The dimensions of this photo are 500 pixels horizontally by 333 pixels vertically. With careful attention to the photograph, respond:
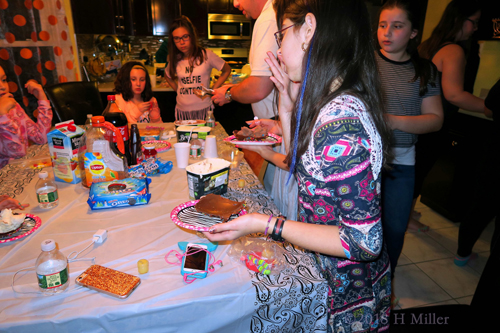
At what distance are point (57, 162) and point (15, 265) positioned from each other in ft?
2.19

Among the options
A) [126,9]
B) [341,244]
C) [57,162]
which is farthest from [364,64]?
[126,9]

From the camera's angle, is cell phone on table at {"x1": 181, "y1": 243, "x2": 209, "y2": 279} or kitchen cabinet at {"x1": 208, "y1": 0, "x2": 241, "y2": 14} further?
kitchen cabinet at {"x1": 208, "y1": 0, "x2": 241, "y2": 14}

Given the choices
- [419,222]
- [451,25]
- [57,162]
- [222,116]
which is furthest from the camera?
[222,116]

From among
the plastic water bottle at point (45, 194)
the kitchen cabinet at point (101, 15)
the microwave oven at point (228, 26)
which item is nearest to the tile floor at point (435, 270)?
the plastic water bottle at point (45, 194)

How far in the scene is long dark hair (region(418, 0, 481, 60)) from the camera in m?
1.95

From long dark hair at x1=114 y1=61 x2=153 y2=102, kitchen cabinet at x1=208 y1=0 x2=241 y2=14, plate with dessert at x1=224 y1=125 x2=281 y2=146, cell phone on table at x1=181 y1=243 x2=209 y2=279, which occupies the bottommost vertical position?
cell phone on table at x1=181 y1=243 x2=209 y2=279

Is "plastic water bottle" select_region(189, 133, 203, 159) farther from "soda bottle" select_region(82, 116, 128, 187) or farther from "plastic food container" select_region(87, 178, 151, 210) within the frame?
"plastic food container" select_region(87, 178, 151, 210)

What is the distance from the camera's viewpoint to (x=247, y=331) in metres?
0.80

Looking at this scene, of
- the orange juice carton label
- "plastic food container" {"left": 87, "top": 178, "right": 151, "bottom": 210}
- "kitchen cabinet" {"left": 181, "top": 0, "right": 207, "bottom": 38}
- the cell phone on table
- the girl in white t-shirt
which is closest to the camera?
the cell phone on table

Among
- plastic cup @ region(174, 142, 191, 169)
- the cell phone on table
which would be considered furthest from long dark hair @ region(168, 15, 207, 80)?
the cell phone on table

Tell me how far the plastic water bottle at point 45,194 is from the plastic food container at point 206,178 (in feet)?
1.73

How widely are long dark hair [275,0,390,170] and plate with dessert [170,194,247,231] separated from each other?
0.34 metres

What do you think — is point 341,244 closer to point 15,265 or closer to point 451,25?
point 15,265

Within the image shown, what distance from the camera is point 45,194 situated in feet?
3.88
